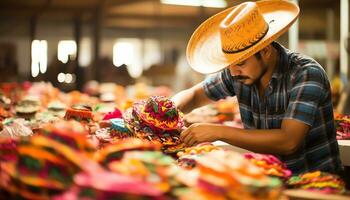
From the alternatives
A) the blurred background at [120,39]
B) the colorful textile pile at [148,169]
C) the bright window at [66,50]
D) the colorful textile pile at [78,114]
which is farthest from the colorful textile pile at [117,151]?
the bright window at [66,50]

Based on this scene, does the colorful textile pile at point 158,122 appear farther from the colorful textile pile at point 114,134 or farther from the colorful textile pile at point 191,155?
the colorful textile pile at point 191,155

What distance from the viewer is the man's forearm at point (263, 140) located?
7.19 feet

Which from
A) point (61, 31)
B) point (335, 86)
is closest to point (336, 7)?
point (335, 86)

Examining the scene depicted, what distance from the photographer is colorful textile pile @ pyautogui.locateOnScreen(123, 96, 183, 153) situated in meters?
2.26

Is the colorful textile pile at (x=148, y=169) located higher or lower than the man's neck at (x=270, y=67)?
lower

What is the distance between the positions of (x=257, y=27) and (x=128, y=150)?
1.26m

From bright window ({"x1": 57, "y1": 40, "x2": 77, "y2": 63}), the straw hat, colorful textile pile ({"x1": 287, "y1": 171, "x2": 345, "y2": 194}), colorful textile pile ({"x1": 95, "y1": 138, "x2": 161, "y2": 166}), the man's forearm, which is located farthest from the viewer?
bright window ({"x1": 57, "y1": 40, "x2": 77, "y2": 63})

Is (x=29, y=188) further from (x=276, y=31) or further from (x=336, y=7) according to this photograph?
(x=336, y=7)

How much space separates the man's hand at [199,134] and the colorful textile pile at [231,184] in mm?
1004

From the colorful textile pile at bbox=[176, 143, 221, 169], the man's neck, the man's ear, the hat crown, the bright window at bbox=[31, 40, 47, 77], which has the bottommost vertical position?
the bright window at bbox=[31, 40, 47, 77]

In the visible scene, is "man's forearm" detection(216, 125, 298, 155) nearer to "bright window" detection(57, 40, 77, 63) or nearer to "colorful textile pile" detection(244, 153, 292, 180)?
"colorful textile pile" detection(244, 153, 292, 180)

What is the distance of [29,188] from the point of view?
1.23m

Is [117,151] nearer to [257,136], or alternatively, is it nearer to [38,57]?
[257,136]

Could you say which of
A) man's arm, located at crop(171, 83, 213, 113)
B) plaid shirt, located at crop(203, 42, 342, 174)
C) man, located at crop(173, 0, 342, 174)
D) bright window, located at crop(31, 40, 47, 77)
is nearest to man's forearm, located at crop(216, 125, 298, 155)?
man, located at crop(173, 0, 342, 174)
